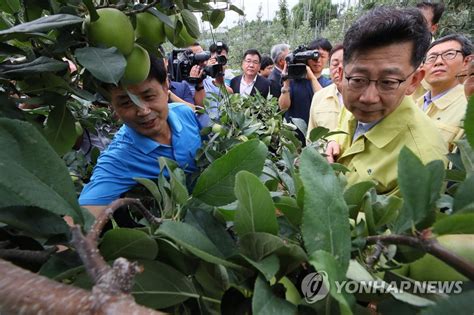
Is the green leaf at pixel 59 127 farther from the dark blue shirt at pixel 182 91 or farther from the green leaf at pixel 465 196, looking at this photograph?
the dark blue shirt at pixel 182 91

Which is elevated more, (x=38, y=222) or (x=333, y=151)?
(x=38, y=222)

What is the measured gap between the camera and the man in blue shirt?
3.56ft

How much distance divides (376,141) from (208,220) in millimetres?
747

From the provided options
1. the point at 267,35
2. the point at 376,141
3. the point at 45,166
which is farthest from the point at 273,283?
the point at 267,35

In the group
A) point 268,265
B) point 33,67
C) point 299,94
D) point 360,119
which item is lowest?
point 299,94

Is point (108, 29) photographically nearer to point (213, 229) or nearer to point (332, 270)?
point (213, 229)

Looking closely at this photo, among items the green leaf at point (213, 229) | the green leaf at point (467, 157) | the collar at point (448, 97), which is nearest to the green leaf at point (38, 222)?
the green leaf at point (213, 229)

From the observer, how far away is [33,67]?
0.46 metres

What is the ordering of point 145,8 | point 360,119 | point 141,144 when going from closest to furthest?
point 145,8 < point 360,119 < point 141,144

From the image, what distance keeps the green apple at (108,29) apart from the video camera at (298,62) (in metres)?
2.20

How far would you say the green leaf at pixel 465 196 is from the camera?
32cm

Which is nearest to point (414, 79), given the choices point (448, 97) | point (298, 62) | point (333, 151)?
point (333, 151)

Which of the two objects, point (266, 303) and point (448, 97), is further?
point (448, 97)

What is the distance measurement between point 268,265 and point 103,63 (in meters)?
0.31
